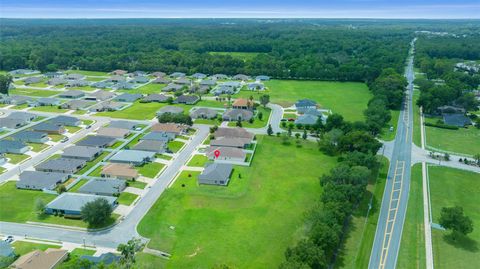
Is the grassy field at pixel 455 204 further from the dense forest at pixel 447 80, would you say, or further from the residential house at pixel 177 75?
the residential house at pixel 177 75

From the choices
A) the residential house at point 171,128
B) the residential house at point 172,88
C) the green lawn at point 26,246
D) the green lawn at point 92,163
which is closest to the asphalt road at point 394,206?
the green lawn at point 26,246

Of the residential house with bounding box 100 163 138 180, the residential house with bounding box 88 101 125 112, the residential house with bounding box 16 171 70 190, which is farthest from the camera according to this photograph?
the residential house with bounding box 88 101 125 112

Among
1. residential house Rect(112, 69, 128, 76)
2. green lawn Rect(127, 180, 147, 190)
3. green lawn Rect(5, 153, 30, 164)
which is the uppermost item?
residential house Rect(112, 69, 128, 76)

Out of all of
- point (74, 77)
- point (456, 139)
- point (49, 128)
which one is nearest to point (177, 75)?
point (74, 77)

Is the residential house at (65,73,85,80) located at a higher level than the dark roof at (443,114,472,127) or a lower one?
lower

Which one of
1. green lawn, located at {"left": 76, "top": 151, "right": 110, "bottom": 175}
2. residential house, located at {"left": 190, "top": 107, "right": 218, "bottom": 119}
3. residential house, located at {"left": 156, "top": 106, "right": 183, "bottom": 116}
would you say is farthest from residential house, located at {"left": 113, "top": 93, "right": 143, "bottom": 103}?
green lawn, located at {"left": 76, "top": 151, "right": 110, "bottom": 175}

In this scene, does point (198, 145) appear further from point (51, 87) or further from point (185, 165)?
point (51, 87)

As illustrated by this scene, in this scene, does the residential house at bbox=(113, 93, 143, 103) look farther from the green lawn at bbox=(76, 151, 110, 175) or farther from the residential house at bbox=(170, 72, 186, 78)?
the green lawn at bbox=(76, 151, 110, 175)

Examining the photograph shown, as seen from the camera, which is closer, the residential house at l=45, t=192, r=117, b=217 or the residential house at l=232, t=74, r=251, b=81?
the residential house at l=45, t=192, r=117, b=217
